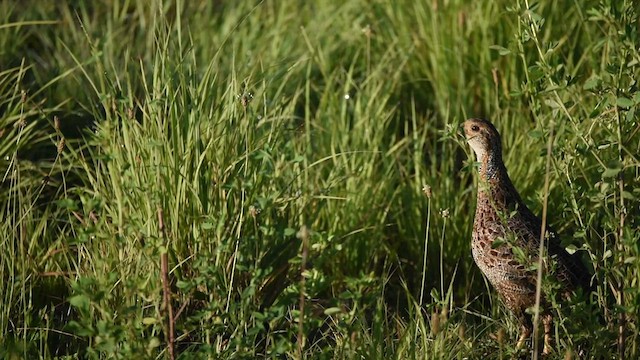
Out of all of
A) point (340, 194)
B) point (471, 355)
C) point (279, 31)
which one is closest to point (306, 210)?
point (340, 194)

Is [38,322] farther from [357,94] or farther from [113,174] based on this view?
[357,94]

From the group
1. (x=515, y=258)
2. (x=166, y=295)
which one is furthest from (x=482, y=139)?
(x=166, y=295)

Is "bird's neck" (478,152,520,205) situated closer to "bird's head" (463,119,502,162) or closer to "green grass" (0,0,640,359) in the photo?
"bird's head" (463,119,502,162)

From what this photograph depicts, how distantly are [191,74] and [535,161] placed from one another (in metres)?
1.66

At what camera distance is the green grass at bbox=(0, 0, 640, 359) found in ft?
12.1

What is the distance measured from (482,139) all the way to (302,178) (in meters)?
0.88

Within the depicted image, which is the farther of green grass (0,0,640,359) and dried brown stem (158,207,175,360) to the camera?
green grass (0,0,640,359)

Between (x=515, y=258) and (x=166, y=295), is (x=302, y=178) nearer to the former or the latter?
(x=515, y=258)

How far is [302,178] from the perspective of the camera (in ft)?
16.3

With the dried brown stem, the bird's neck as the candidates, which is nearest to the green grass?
the dried brown stem

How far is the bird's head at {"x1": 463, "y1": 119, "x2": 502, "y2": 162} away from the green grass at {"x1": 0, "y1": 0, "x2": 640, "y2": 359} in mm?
59

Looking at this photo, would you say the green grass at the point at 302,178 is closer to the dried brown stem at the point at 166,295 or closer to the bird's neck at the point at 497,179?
the dried brown stem at the point at 166,295

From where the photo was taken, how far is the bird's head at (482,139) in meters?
4.45

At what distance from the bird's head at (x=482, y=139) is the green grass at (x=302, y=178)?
6 centimetres
